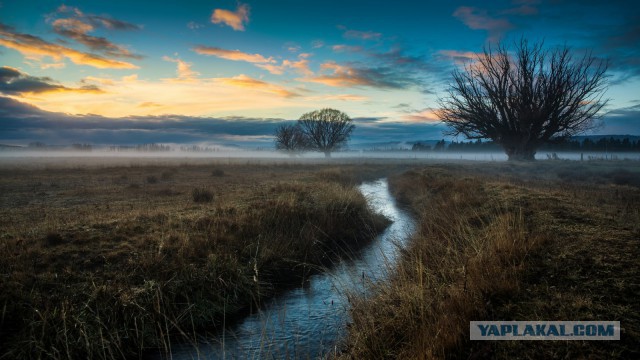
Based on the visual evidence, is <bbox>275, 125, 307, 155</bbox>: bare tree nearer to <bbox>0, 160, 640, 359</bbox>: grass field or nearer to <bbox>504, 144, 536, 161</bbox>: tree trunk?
<bbox>504, 144, 536, 161</bbox>: tree trunk

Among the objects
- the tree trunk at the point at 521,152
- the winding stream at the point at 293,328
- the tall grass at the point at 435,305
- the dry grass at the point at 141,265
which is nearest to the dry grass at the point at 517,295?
the tall grass at the point at 435,305

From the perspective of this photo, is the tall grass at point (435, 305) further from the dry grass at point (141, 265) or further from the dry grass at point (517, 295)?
the dry grass at point (141, 265)

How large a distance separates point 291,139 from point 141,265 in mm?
78921

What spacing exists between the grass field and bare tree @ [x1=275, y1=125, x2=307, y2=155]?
230ft

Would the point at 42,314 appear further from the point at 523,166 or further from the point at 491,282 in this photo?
the point at 523,166

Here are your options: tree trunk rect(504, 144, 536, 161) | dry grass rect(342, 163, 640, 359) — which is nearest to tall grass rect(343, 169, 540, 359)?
dry grass rect(342, 163, 640, 359)

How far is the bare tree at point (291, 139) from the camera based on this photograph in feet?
275

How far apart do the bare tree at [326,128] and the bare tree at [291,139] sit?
3295 mm

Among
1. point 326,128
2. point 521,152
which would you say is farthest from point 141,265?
point 326,128

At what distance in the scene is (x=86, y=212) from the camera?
44.3 feet

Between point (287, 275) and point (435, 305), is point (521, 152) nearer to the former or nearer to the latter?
point (287, 275)

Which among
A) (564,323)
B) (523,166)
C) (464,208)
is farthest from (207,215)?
(523,166)

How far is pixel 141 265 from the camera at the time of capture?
828 centimetres

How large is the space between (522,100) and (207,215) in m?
32.3
